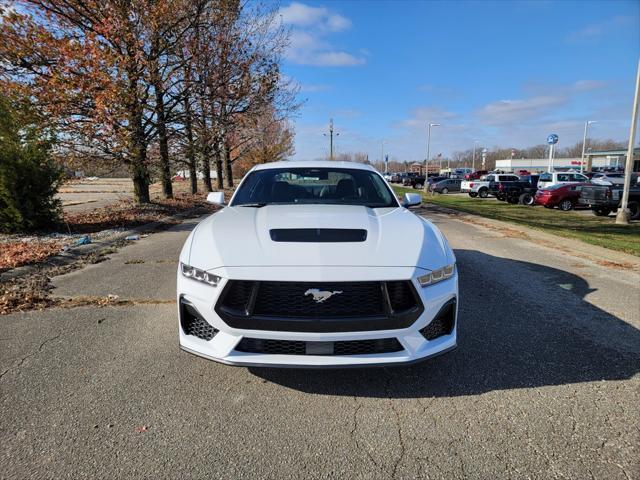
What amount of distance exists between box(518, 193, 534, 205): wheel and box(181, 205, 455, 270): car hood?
24.4 metres

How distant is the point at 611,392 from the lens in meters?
2.73

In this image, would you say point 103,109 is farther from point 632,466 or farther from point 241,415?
point 632,466

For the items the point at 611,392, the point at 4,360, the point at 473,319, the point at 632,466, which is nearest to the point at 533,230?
the point at 473,319

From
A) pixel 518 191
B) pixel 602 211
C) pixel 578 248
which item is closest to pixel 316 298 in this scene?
pixel 578 248

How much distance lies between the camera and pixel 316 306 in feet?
8.00

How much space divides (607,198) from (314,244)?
60.9ft

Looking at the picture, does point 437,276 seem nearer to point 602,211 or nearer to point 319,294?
point 319,294

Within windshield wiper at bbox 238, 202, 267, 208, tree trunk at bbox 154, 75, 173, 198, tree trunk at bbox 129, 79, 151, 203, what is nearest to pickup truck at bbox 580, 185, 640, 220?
windshield wiper at bbox 238, 202, 267, 208

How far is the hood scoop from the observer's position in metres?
2.71

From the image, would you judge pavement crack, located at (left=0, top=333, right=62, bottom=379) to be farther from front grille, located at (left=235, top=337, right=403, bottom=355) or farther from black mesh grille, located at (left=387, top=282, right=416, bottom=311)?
black mesh grille, located at (left=387, top=282, right=416, bottom=311)

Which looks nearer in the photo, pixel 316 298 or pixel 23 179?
pixel 316 298

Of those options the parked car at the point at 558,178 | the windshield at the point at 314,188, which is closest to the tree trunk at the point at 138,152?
the windshield at the point at 314,188

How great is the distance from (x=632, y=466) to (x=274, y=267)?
7.24 feet

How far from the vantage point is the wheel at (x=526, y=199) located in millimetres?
24406
